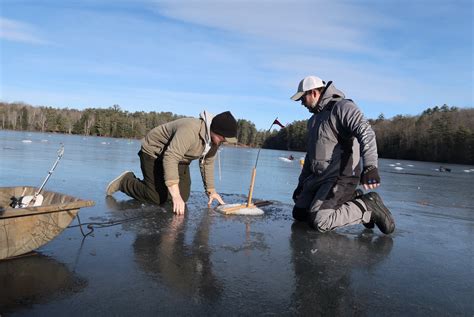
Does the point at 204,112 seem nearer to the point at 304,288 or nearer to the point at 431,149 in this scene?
the point at 304,288

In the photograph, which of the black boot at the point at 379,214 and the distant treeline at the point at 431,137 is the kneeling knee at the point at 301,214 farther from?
the distant treeline at the point at 431,137

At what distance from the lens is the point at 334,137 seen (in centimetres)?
446

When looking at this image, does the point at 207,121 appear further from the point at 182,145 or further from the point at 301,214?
the point at 301,214

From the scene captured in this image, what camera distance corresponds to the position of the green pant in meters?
5.21

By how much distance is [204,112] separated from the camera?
4531 mm

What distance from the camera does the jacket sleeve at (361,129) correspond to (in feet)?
12.8

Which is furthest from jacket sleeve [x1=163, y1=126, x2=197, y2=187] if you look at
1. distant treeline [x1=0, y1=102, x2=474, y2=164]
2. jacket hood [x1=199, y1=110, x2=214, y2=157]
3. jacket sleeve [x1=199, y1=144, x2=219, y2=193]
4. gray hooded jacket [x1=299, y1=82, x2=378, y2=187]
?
distant treeline [x1=0, y1=102, x2=474, y2=164]

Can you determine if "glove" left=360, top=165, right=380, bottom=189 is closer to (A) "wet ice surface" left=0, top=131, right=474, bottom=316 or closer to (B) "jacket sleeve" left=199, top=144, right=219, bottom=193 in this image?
(A) "wet ice surface" left=0, top=131, right=474, bottom=316

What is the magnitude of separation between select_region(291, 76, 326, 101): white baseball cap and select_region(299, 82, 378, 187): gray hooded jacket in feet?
0.39

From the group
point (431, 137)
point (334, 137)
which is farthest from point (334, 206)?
point (431, 137)

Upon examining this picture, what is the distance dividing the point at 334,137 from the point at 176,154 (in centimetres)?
180

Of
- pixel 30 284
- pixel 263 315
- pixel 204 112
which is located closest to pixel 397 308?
pixel 263 315

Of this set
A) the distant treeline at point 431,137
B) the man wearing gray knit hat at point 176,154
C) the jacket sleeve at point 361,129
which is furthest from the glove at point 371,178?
the distant treeline at point 431,137

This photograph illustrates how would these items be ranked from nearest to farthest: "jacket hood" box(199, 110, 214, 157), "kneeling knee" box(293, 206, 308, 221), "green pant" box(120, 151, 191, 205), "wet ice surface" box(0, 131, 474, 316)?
"wet ice surface" box(0, 131, 474, 316)
"jacket hood" box(199, 110, 214, 157)
"kneeling knee" box(293, 206, 308, 221)
"green pant" box(120, 151, 191, 205)
